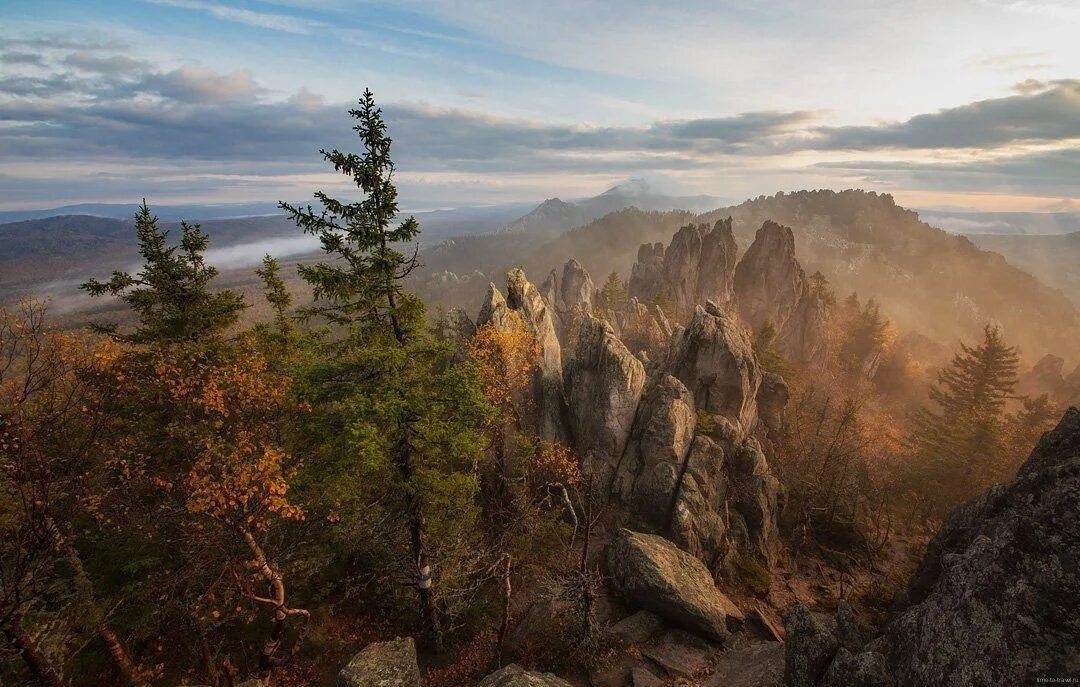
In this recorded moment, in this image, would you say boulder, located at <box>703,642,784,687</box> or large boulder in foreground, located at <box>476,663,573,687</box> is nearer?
large boulder in foreground, located at <box>476,663,573,687</box>

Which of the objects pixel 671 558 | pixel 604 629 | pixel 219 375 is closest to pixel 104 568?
pixel 219 375

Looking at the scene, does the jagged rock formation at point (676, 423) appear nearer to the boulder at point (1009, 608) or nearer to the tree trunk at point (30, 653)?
the boulder at point (1009, 608)

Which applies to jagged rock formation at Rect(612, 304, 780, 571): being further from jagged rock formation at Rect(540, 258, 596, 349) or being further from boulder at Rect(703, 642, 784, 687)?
jagged rock formation at Rect(540, 258, 596, 349)

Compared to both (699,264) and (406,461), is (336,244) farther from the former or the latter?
(699,264)

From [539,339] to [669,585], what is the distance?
2757cm

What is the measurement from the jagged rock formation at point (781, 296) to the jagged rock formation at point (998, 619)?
75066mm

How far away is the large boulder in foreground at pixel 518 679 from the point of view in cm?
1511

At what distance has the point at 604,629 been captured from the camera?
71.5 ft

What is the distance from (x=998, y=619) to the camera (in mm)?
11641

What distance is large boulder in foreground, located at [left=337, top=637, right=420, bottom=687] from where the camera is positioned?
16000 millimetres

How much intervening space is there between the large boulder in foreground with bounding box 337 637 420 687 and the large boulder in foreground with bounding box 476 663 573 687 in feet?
9.95

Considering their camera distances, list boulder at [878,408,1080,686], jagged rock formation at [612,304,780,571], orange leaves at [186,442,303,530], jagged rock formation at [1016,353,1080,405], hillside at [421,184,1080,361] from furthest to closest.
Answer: hillside at [421,184,1080,361] < jagged rock formation at [1016,353,1080,405] < jagged rock formation at [612,304,780,571] < orange leaves at [186,442,303,530] < boulder at [878,408,1080,686]

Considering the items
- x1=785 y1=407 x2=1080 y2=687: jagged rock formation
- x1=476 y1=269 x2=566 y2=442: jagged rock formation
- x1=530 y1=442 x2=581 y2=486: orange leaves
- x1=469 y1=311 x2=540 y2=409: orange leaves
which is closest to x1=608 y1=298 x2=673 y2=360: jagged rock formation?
x1=476 y1=269 x2=566 y2=442: jagged rock formation

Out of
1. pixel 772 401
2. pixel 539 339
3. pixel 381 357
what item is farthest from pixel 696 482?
pixel 381 357
